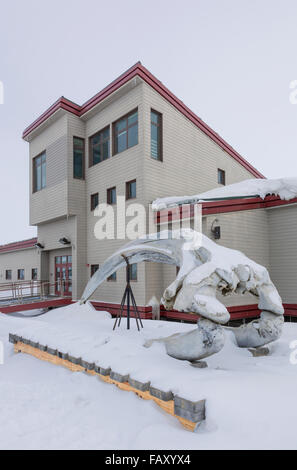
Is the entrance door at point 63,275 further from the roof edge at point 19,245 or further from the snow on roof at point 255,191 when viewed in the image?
the snow on roof at point 255,191

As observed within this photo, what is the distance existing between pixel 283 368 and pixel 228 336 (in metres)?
1.51

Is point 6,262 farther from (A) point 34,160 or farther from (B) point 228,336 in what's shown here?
(B) point 228,336

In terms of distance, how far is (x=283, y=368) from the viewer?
490 cm

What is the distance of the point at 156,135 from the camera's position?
14148 mm

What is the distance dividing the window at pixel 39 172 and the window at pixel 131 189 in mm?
6474

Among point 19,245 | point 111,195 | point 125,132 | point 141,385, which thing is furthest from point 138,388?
point 19,245

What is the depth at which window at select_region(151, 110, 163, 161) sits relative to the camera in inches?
549

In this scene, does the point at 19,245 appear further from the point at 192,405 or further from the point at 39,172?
the point at 192,405

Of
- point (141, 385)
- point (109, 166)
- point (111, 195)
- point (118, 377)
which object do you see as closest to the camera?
point (141, 385)

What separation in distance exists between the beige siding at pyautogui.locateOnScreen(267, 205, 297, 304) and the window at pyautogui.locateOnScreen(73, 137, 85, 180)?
10.2m

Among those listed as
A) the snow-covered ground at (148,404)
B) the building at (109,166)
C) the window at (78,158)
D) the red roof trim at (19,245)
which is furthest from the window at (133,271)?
the red roof trim at (19,245)

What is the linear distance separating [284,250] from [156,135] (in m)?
7.91

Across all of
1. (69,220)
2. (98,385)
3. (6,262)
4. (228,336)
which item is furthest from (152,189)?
(6,262)

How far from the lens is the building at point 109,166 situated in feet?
44.0
